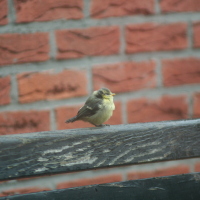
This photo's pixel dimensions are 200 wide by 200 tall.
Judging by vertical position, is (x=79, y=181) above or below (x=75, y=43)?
below

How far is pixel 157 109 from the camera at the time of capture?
3.60 ft

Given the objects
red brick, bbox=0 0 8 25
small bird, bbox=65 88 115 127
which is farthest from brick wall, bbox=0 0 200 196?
small bird, bbox=65 88 115 127

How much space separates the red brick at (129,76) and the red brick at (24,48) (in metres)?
0.19

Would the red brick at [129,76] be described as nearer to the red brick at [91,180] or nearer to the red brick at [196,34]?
the red brick at [196,34]

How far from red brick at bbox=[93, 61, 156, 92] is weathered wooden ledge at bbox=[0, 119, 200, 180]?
31 centimetres

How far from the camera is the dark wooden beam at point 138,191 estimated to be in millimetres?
721

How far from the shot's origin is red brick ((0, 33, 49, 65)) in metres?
1.00

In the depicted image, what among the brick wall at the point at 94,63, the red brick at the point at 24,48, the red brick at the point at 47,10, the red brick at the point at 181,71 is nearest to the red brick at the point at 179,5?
the brick wall at the point at 94,63

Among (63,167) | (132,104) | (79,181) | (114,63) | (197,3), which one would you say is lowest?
(79,181)

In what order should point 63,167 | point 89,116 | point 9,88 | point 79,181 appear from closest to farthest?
1. point 63,167
2. point 9,88
3. point 79,181
4. point 89,116

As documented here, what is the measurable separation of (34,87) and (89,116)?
0.37m

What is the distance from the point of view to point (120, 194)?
2.46 ft

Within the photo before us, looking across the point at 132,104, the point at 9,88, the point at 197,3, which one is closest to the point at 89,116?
the point at 132,104

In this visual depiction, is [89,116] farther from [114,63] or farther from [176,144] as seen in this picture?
[176,144]
